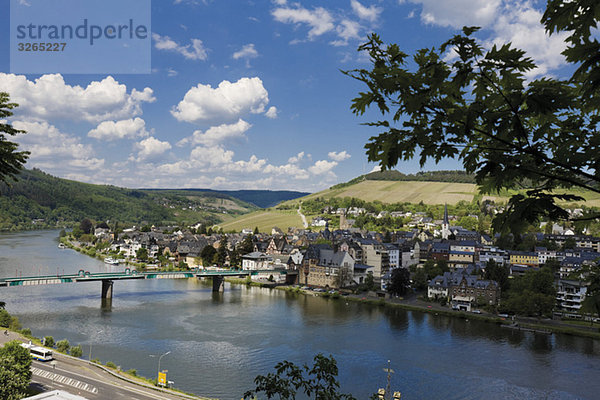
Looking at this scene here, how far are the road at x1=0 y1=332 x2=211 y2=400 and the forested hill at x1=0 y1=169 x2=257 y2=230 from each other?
11277 cm

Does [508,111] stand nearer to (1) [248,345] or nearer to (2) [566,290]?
(1) [248,345]

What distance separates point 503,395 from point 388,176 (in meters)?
126

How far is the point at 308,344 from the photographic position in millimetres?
24000

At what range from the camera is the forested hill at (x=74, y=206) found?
128625 mm

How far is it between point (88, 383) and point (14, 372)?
2987mm

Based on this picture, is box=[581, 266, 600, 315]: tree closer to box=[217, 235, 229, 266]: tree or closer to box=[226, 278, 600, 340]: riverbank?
box=[226, 278, 600, 340]: riverbank

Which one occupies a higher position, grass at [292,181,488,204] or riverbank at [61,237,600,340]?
grass at [292,181,488,204]

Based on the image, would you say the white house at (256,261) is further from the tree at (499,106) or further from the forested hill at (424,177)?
the forested hill at (424,177)

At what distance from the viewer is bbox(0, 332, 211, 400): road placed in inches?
610

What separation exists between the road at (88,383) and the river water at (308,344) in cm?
184

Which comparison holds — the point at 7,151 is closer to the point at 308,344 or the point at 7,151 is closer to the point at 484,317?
the point at 308,344

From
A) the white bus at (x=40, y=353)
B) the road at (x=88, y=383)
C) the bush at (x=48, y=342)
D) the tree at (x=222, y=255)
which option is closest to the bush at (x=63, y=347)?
the bush at (x=48, y=342)

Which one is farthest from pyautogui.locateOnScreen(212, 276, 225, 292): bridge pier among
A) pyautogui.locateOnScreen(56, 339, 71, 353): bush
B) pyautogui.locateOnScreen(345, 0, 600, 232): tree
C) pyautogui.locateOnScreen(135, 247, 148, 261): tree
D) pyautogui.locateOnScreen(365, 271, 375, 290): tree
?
pyautogui.locateOnScreen(345, 0, 600, 232): tree

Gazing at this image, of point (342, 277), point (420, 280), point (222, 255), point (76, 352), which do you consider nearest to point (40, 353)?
point (76, 352)
